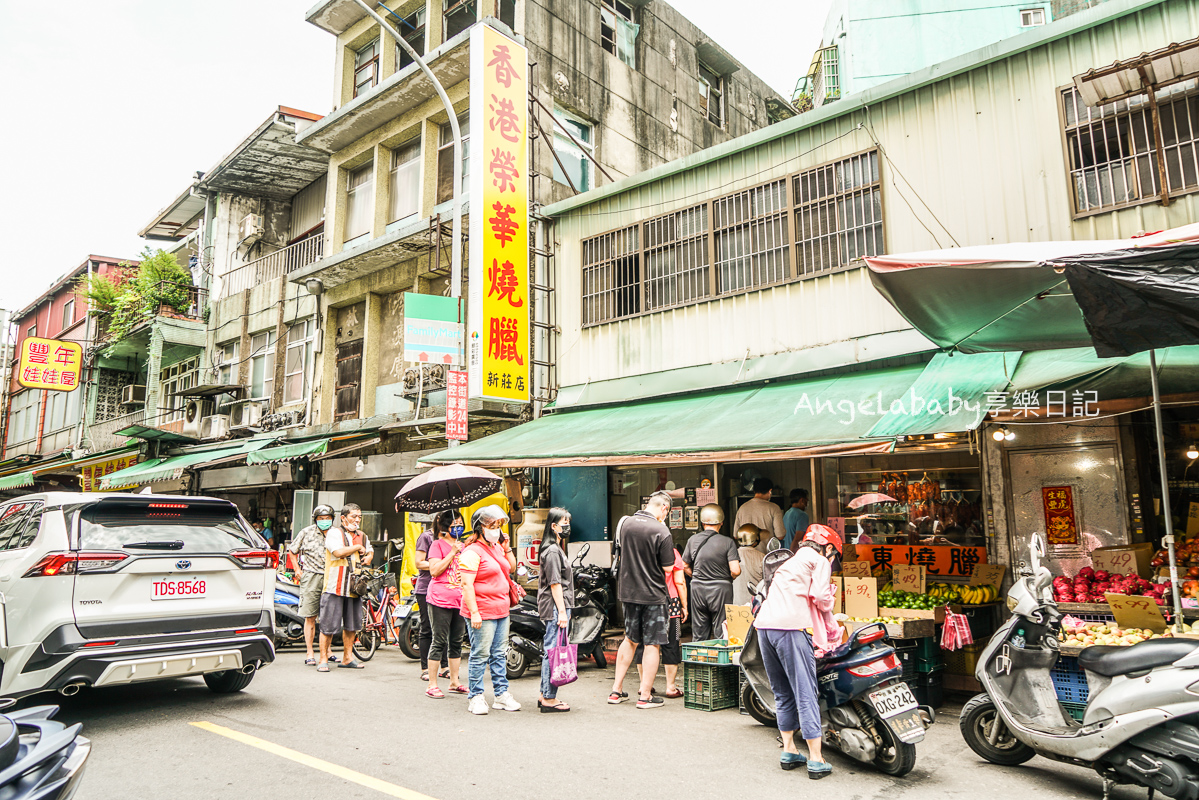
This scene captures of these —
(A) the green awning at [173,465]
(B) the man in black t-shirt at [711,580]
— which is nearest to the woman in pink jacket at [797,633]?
(B) the man in black t-shirt at [711,580]

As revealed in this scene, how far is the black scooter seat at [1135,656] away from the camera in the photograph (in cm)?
445

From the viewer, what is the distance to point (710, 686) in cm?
711

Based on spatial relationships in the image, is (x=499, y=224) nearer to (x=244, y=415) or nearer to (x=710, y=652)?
(x=710, y=652)

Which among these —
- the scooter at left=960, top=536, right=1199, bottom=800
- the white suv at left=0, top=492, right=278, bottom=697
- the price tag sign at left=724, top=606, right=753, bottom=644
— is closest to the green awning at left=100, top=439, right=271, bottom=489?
the white suv at left=0, top=492, right=278, bottom=697

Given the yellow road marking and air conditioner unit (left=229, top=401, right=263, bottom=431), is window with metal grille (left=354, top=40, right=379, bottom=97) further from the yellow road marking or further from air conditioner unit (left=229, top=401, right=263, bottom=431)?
the yellow road marking

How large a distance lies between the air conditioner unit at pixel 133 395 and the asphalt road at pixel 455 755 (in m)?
22.1

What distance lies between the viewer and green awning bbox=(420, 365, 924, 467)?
7559 mm

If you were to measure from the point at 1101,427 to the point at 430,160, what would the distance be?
522 inches

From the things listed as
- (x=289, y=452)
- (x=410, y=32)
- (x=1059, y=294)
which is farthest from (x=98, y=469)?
(x=1059, y=294)

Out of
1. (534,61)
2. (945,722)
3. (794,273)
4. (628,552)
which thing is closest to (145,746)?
(628,552)

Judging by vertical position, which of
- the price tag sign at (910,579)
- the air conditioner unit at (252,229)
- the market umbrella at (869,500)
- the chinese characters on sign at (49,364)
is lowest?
the price tag sign at (910,579)

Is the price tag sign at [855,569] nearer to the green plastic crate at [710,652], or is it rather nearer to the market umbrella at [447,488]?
the green plastic crate at [710,652]

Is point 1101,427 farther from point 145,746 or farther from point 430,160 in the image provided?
point 430,160

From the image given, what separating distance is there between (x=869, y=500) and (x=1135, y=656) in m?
5.04
